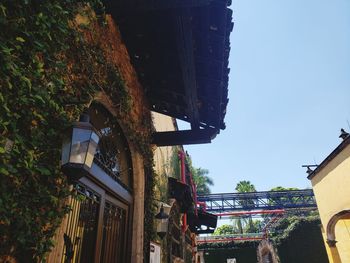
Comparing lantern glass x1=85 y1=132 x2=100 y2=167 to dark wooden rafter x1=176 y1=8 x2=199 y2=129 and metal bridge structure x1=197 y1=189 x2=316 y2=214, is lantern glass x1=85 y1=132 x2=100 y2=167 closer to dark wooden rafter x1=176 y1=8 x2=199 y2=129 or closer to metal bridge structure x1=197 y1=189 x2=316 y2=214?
dark wooden rafter x1=176 y1=8 x2=199 y2=129

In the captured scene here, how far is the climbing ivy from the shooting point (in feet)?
5.25

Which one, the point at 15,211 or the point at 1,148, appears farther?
the point at 15,211

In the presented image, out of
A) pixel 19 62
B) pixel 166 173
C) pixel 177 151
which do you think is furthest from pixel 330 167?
pixel 19 62

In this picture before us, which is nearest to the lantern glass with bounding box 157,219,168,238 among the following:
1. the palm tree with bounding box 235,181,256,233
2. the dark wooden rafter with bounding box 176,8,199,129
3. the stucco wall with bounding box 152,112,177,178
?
the stucco wall with bounding box 152,112,177,178

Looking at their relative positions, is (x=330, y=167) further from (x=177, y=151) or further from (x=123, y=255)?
(x=123, y=255)

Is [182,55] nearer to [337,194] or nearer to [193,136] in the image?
[193,136]

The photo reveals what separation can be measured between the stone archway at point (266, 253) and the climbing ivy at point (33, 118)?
2263 centimetres

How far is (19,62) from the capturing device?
1.75 metres

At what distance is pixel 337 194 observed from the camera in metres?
10.7

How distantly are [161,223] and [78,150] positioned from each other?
3.47m

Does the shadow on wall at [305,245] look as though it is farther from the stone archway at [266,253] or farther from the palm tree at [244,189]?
the palm tree at [244,189]

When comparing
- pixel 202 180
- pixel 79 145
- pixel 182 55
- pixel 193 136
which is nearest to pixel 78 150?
pixel 79 145

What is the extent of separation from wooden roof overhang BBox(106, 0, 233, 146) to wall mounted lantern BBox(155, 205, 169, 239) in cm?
139

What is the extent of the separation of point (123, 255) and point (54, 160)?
92.9 inches
